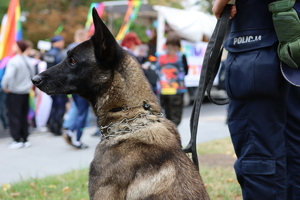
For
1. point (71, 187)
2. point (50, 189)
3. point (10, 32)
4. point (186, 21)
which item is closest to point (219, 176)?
point (71, 187)

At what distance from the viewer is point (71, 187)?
14.9ft

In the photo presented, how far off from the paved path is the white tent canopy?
235 inches

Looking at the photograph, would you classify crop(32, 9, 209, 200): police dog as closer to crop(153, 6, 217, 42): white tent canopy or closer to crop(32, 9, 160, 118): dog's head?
crop(32, 9, 160, 118): dog's head

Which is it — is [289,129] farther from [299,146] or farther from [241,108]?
[241,108]

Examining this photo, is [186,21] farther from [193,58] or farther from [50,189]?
[50,189]

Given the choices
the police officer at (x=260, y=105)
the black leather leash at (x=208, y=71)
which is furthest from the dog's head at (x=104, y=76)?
the police officer at (x=260, y=105)

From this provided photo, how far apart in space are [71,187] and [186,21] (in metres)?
11.5

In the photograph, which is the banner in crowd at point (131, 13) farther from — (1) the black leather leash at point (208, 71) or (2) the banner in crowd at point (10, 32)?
(1) the black leather leash at point (208, 71)

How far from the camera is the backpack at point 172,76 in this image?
7148mm

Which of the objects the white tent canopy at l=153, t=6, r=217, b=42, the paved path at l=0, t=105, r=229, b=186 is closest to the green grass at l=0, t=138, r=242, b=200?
the paved path at l=0, t=105, r=229, b=186

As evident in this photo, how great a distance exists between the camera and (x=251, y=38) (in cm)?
242

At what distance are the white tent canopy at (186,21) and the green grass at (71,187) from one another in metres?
9.97

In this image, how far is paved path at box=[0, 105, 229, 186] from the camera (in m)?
5.70

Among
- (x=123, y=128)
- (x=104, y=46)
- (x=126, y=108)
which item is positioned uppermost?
(x=104, y=46)
